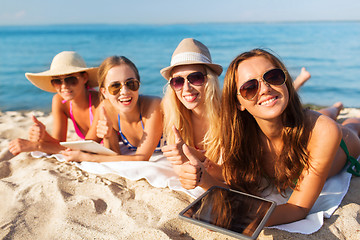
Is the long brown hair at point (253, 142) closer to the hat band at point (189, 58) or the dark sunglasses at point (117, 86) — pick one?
the hat band at point (189, 58)

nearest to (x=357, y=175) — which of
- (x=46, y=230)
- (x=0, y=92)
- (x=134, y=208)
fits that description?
(x=134, y=208)

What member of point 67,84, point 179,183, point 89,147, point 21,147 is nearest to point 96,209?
point 179,183

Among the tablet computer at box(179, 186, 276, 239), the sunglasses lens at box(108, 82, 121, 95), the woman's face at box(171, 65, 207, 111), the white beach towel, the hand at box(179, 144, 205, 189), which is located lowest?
the white beach towel

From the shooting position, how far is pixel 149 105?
3.99 m

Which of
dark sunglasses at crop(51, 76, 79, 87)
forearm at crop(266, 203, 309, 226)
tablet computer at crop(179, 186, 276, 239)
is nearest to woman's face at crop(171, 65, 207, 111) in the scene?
tablet computer at crop(179, 186, 276, 239)

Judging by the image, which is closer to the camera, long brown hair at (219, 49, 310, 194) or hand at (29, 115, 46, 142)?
long brown hair at (219, 49, 310, 194)

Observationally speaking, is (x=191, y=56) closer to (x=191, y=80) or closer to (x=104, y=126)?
(x=191, y=80)

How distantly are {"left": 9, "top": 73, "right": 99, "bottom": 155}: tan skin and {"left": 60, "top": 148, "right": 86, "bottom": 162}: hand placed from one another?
1.13 ft

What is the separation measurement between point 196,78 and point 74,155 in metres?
1.90

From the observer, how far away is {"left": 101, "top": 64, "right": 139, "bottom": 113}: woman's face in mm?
3688

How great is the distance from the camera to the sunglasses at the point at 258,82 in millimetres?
2426

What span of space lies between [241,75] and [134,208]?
5.07ft

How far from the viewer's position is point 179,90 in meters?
3.34

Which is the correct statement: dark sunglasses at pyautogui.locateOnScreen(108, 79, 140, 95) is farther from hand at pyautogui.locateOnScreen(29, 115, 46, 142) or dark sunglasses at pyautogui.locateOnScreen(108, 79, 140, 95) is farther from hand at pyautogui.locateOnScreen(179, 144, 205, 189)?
hand at pyautogui.locateOnScreen(179, 144, 205, 189)
